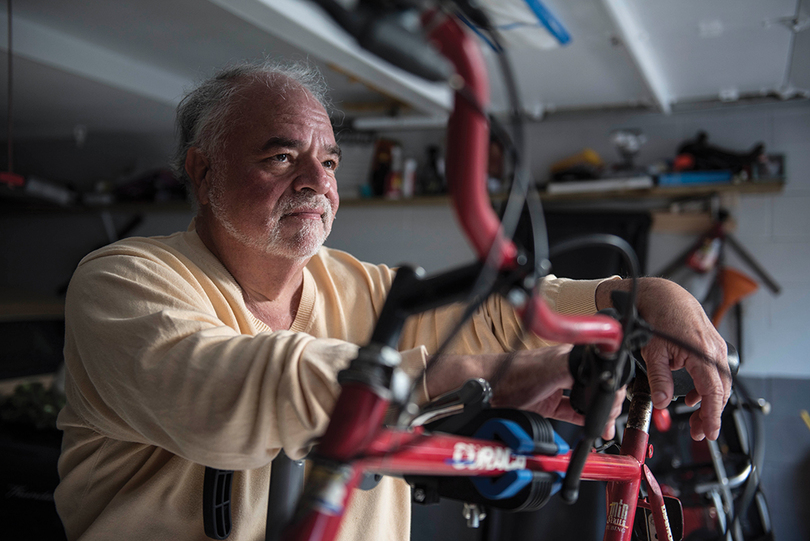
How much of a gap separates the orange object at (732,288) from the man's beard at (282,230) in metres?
2.66

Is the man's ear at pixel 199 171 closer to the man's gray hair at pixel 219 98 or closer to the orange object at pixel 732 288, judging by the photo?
the man's gray hair at pixel 219 98

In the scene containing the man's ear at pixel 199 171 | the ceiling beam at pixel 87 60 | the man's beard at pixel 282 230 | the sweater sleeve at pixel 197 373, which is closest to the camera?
the sweater sleeve at pixel 197 373

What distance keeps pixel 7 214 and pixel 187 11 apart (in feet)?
11.1

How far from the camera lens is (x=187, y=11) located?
244cm

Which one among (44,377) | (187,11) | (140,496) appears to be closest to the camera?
(140,496)

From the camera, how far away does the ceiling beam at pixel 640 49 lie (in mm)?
2043

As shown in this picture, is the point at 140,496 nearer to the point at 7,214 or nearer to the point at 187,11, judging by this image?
the point at 187,11

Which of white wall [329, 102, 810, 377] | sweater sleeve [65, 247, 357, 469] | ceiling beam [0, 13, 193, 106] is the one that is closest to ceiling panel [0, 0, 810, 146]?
ceiling beam [0, 13, 193, 106]

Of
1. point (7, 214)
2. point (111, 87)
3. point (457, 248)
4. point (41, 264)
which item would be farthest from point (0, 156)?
point (457, 248)

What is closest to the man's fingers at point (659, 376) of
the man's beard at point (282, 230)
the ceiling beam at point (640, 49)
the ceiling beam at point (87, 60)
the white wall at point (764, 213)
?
the man's beard at point (282, 230)

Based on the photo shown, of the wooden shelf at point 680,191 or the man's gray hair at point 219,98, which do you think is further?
the wooden shelf at point 680,191

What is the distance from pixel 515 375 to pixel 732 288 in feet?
9.42

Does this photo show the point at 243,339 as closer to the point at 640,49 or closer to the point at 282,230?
the point at 282,230

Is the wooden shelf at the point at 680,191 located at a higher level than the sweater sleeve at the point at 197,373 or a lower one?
higher
